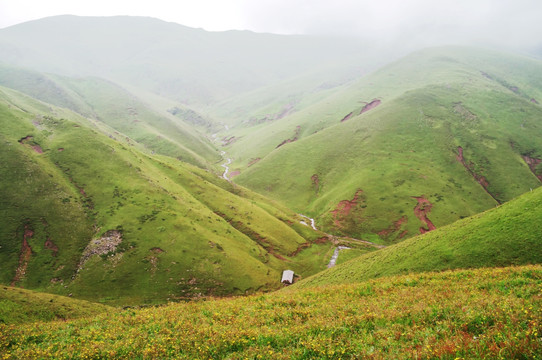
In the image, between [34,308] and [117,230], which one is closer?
[34,308]

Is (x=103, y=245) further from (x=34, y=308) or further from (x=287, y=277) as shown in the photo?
(x=287, y=277)

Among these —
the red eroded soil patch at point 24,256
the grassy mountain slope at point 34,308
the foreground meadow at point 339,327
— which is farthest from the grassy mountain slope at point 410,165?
the red eroded soil patch at point 24,256

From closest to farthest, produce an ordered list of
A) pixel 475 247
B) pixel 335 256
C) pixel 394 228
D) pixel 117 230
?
pixel 475 247
pixel 117 230
pixel 335 256
pixel 394 228

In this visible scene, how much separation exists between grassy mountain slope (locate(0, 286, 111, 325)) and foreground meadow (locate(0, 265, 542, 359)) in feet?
23.0

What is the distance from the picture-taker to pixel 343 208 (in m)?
110

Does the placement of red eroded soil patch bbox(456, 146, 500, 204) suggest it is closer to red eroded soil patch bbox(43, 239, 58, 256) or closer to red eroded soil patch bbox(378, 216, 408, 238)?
red eroded soil patch bbox(378, 216, 408, 238)

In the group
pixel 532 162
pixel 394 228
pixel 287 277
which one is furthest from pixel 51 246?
pixel 532 162

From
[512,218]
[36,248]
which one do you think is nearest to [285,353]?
[512,218]

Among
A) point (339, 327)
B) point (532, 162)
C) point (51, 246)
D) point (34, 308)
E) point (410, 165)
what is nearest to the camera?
point (339, 327)

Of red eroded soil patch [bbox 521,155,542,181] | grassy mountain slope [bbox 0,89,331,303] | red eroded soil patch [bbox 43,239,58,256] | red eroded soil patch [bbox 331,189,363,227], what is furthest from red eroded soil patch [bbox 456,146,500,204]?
red eroded soil patch [bbox 43,239,58,256]

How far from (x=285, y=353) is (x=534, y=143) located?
20295cm

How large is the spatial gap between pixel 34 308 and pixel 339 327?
1369 inches

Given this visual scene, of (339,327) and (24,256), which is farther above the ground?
(339,327)

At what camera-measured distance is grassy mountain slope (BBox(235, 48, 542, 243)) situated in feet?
346
